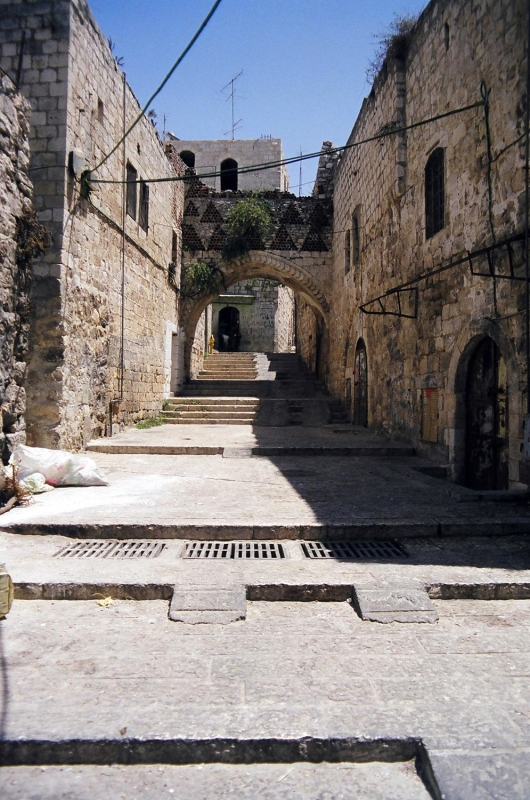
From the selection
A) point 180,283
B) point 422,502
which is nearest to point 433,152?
point 422,502

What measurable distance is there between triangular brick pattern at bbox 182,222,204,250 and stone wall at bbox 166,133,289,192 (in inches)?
396

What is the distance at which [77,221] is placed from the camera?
8.02m

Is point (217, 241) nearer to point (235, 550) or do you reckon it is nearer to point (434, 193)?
point (434, 193)

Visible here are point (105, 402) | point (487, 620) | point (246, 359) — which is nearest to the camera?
point (487, 620)

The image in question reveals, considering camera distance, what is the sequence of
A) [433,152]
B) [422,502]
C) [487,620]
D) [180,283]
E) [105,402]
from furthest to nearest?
[180,283]
[105,402]
[433,152]
[422,502]
[487,620]

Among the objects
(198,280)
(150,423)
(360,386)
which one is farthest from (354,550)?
(198,280)

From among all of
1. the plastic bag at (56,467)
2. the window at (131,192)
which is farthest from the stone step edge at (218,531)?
the window at (131,192)

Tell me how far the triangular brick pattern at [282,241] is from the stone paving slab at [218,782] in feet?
51.8

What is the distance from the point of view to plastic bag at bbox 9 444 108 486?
19.1 feet

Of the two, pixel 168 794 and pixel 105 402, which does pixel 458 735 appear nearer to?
pixel 168 794

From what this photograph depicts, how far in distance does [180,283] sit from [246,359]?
18.1 feet

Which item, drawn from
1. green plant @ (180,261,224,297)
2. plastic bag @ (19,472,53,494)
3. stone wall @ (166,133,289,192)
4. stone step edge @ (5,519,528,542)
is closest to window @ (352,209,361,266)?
green plant @ (180,261,224,297)

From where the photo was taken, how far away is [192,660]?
2.59 m

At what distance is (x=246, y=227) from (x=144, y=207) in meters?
4.89
